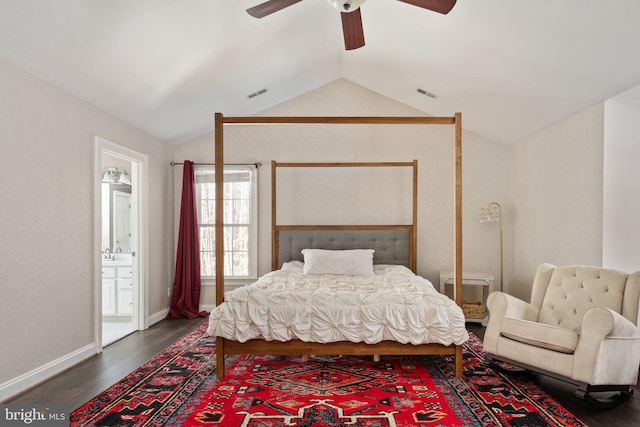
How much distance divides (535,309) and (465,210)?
2.21 meters

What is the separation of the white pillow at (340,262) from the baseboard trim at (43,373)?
2298mm

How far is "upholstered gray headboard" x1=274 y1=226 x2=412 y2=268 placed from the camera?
5148mm

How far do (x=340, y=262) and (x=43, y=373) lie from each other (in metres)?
2.95

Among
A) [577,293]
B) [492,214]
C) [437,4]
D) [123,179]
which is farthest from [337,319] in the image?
[123,179]

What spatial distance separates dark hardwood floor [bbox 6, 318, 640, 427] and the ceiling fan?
273 centimetres

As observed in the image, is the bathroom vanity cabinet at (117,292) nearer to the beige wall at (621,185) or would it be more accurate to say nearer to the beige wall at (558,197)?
the beige wall at (558,197)

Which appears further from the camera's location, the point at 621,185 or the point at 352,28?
the point at 621,185

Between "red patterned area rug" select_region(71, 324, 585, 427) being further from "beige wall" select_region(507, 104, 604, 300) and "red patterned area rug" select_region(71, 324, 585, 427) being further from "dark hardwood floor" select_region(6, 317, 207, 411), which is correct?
"beige wall" select_region(507, 104, 604, 300)

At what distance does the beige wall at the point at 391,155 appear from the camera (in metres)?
5.33

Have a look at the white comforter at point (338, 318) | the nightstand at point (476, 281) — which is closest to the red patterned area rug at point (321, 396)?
the white comforter at point (338, 318)

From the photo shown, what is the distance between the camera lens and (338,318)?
2.95 metres

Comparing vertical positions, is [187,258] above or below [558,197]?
below

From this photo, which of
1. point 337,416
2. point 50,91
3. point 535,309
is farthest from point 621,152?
point 50,91

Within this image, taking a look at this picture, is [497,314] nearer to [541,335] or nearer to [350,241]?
[541,335]
